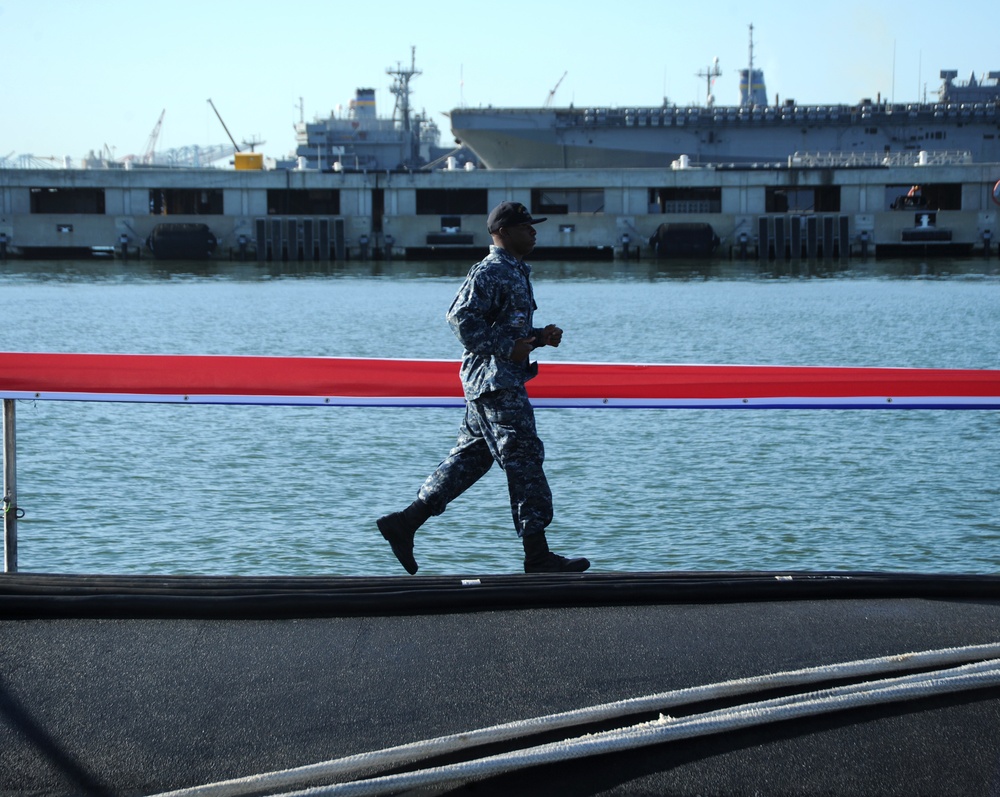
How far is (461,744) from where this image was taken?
112 inches

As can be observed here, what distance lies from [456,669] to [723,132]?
274 feet

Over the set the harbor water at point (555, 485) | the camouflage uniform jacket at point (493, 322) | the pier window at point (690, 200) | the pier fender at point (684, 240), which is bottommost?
the harbor water at point (555, 485)

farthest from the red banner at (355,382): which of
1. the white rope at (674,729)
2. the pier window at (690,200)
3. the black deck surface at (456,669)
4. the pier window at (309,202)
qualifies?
the pier window at (309,202)

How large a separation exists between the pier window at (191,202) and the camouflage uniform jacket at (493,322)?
69.4m

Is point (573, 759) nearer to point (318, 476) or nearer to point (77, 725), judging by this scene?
point (77, 725)

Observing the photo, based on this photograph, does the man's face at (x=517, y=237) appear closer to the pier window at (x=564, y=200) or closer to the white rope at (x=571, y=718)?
the white rope at (x=571, y=718)

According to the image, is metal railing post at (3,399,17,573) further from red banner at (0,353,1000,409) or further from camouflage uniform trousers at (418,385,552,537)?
camouflage uniform trousers at (418,385,552,537)

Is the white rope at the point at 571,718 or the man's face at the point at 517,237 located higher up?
the man's face at the point at 517,237

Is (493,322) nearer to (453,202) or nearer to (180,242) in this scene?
(180,242)

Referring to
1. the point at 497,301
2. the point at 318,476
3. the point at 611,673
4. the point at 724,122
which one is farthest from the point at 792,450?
the point at 724,122

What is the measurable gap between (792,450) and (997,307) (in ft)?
86.0

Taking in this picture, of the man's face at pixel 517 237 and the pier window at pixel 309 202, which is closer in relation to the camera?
the man's face at pixel 517 237

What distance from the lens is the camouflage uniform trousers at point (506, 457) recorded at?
5191 mm

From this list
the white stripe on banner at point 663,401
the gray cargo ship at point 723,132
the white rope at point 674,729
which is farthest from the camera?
the gray cargo ship at point 723,132
